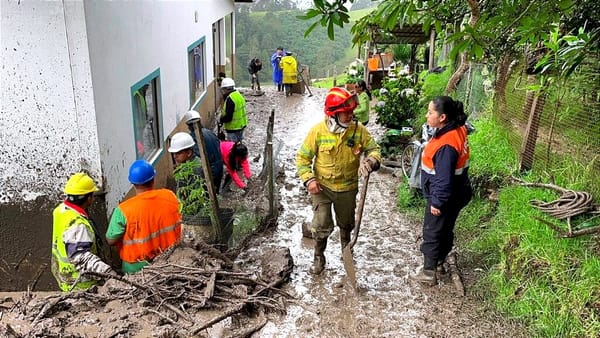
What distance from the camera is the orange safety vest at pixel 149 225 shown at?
3.50 m

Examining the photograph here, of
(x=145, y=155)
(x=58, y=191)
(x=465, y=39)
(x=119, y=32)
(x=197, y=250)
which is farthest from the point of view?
(x=145, y=155)

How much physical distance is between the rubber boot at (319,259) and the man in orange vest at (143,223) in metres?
1.34

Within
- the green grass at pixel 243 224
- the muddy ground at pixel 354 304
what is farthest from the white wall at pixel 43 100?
the muddy ground at pixel 354 304

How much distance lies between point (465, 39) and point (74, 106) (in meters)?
3.57

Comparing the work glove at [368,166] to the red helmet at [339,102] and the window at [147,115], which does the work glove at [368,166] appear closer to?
the red helmet at [339,102]

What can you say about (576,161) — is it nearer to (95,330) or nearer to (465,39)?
(465,39)

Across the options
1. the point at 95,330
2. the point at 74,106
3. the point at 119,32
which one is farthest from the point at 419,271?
the point at 119,32

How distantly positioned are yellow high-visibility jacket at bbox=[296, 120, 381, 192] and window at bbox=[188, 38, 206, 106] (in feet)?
22.3

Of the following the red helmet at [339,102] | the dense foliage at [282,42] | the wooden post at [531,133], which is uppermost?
the red helmet at [339,102]

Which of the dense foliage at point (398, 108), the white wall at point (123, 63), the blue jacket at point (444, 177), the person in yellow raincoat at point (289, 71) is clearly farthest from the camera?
the person in yellow raincoat at point (289, 71)

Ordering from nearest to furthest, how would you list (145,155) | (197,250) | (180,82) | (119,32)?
(197,250)
(119,32)
(145,155)
(180,82)

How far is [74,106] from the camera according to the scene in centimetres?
441

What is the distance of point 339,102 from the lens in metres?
3.77

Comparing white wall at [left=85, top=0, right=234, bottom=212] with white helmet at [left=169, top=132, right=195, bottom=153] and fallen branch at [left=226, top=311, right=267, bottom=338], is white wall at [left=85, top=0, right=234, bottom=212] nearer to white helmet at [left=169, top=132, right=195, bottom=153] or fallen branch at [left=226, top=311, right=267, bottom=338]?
white helmet at [left=169, top=132, right=195, bottom=153]
